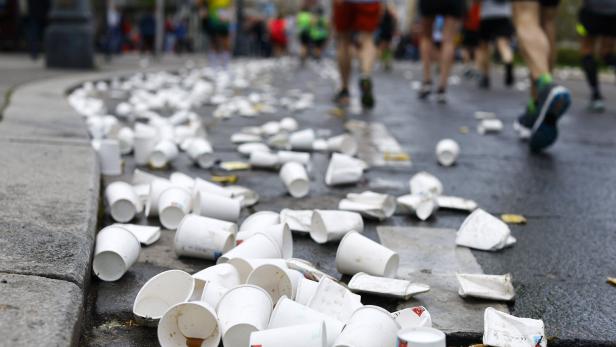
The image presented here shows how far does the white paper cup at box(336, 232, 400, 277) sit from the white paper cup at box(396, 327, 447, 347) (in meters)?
0.71

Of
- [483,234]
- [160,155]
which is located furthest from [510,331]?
[160,155]

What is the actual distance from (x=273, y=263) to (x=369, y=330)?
16.6 inches

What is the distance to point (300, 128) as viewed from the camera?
5.82 metres

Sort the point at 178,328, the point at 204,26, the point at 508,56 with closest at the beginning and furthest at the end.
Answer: the point at 178,328 → the point at 508,56 → the point at 204,26

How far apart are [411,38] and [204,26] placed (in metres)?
28.8

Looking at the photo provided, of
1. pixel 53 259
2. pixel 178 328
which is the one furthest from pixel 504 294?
pixel 53 259

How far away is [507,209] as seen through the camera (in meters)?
3.32

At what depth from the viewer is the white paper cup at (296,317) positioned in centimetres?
173

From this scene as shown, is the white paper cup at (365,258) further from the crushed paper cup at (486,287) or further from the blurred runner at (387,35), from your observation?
the blurred runner at (387,35)

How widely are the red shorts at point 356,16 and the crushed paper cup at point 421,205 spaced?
188 inches

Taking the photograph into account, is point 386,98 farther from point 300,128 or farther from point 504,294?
point 504,294

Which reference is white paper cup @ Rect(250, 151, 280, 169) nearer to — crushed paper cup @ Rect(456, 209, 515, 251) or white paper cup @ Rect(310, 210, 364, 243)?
white paper cup @ Rect(310, 210, 364, 243)

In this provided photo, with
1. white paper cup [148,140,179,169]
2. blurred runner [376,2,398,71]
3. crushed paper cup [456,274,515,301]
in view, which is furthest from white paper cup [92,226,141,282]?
blurred runner [376,2,398,71]

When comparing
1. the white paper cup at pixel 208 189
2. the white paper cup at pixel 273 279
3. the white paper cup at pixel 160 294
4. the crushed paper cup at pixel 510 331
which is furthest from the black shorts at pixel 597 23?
the white paper cup at pixel 160 294
